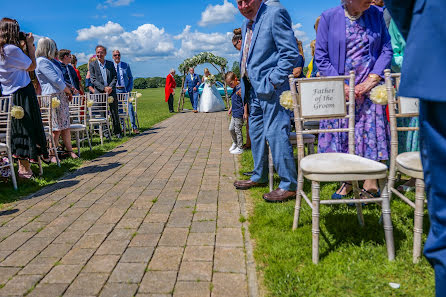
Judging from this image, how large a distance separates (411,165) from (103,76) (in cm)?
863

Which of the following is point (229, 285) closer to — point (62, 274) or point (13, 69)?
point (62, 274)

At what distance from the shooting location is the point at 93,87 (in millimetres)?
9648

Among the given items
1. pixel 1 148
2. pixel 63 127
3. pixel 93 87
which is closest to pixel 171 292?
pixel 1 148

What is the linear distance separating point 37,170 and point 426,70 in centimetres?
622

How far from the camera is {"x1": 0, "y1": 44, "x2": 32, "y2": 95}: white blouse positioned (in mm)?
4902

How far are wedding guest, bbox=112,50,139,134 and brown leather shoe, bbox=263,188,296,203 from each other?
760 centimetres

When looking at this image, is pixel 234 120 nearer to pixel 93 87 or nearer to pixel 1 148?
pixel 1 148

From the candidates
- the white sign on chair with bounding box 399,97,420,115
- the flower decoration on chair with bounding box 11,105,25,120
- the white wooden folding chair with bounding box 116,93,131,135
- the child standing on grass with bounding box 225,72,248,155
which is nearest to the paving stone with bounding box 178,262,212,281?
the white sign on chair with bounding box 399,97,420,115

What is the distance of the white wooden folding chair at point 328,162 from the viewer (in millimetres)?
2443

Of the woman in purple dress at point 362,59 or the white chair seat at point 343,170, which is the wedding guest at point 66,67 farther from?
the white chair seat at point 343,170

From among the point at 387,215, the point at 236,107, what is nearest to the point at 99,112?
the point at 236,107

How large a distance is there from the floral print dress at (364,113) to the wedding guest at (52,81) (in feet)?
16.5

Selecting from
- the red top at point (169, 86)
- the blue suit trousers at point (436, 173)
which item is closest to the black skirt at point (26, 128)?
the blue suit trousers at point (436, 173)

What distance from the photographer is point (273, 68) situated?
384 centimetres
